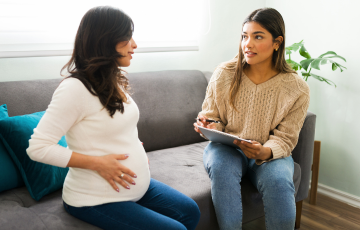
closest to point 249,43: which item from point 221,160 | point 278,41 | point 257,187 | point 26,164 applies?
point 278,41

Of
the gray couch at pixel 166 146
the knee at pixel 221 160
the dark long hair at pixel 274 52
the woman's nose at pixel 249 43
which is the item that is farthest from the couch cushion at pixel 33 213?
the woman's nose at pixel 249 43

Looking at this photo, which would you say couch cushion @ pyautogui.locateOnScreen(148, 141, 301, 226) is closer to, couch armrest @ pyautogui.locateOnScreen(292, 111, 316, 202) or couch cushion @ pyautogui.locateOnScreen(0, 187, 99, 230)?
couch armrest @ pyautogui.locateOnScreen(292, 111, 316, 202)

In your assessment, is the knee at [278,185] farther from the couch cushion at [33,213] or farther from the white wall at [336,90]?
the white wall at [336,90]

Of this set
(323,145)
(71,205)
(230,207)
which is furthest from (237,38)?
(71,205)

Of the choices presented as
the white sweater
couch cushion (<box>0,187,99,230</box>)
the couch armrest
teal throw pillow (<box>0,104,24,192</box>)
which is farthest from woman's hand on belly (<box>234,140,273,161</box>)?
teal throw pillow (<box>0,104,24,192</box>)

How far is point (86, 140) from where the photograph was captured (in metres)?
0.96

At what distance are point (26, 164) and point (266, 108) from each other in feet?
3.65

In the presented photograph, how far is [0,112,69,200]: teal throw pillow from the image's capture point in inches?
47.7

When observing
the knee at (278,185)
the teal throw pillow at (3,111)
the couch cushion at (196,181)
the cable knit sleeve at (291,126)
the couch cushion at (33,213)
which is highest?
the teal throw pillow at (3,111)

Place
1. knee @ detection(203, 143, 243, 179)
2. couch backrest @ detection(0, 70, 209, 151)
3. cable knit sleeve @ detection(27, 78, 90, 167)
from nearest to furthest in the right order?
cable knit sleeve @ detection(27, 78, 90, 167) → knee @ detection(203, 143, 243, 179) → couch backrest @ detection(0, 70, 209, 151)

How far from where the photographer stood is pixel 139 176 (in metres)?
1.05

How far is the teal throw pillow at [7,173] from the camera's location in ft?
4.01

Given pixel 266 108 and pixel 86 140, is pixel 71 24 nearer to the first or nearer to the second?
pixel 86 140

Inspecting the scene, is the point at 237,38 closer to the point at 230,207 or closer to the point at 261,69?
the point at 261,69
